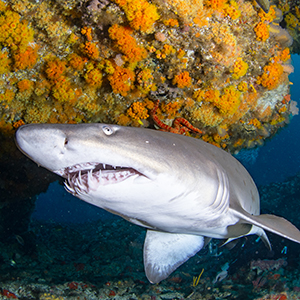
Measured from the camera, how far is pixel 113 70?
142 inches

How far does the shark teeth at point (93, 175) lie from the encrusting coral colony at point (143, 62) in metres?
2.40

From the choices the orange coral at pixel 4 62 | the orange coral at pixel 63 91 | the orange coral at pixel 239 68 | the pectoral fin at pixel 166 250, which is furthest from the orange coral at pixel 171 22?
the pectoral fin at pixel 166 250

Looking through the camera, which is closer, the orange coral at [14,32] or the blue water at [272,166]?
the orange coral at [14,32]

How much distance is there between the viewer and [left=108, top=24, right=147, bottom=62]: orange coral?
3221mm

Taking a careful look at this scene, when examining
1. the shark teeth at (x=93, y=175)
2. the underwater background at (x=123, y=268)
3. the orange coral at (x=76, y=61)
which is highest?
the orange coral at (x=76, y=61)

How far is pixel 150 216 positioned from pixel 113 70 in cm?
259

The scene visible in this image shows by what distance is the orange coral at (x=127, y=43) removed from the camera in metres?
3.22

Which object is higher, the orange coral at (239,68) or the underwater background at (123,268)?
the orange coral at (239,68)

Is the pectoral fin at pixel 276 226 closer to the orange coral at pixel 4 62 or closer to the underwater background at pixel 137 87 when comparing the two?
the underwater background at pixel 137 87

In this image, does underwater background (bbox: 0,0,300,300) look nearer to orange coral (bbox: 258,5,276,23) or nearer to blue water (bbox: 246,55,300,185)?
orange coral (bbox: 258,5,276,23)

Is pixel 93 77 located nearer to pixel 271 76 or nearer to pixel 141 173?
pixel 141 173

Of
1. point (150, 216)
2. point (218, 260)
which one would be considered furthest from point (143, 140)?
point (218, 260)

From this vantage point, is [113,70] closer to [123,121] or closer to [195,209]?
[123,121]

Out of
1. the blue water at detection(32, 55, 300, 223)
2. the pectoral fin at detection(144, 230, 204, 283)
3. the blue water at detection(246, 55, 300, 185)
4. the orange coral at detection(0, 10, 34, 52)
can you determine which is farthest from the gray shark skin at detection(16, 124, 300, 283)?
the blue water at detection(246, 55, 300, 185)
